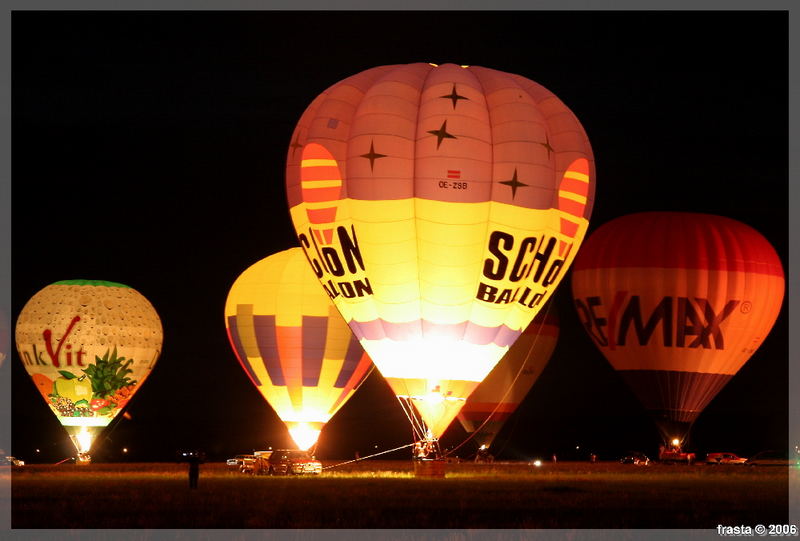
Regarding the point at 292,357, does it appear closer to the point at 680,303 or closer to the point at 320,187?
the point at 320,187

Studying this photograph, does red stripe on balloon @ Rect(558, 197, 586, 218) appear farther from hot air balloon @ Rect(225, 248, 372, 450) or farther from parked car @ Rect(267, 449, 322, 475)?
hot air balloon @ Rect(225, 248, 372, 450)

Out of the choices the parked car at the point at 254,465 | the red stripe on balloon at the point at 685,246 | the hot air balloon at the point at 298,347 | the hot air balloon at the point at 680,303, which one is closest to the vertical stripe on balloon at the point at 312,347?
the hot air balloon at the point at 298,347

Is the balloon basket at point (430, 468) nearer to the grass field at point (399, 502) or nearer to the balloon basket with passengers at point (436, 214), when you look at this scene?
the balloon basket with passengers at point (436, 214)

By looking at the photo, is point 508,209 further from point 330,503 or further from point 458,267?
point 330,503

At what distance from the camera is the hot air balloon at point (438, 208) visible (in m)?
30.9

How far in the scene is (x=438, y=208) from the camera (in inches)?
1212

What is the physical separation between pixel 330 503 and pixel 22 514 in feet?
16.9

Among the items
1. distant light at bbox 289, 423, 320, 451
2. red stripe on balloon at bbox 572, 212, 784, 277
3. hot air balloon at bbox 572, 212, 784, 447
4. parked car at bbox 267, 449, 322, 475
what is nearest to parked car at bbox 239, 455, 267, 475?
parked car at bbox 267, 449, 322, 475

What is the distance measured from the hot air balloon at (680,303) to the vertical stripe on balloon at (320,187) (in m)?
15.0

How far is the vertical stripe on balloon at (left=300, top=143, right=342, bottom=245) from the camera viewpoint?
1259 inches

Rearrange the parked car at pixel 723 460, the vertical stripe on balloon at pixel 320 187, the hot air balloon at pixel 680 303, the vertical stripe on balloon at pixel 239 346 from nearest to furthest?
the vertical stripe on balloon at pixel 320 187 → the vertical stripe on balloon at pixel 239 346 → the hot air balloon at pixel 680 303 → the parked car at pixel 723 460

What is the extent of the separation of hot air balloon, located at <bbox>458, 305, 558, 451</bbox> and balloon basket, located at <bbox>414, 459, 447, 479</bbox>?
19294mm

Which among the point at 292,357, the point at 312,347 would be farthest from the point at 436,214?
the point at 292,357

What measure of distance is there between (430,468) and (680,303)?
15.0m
